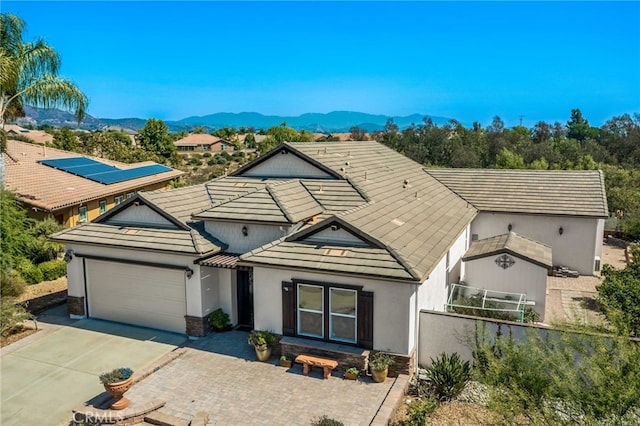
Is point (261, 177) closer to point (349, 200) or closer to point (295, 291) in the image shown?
point (349, 200)

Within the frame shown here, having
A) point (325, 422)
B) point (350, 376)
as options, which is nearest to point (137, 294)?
point (350, 376)

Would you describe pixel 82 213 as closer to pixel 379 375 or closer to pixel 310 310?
pixel 310 310

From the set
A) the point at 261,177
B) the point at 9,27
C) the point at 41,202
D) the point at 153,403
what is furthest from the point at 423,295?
the point at 41,202

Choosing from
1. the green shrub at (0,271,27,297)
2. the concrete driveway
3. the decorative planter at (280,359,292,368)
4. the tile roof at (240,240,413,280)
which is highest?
the tile roof at (240,240,413,280)

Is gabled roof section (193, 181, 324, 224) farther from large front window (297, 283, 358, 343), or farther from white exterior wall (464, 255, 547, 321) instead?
white exterior wall (464, 255, 547, 321)

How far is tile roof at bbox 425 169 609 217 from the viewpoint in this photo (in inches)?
1021

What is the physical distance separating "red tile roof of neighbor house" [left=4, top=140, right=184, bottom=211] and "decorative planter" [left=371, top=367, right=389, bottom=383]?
21703 millimetres

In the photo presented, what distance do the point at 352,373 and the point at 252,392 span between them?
2838 mm

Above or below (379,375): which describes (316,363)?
above

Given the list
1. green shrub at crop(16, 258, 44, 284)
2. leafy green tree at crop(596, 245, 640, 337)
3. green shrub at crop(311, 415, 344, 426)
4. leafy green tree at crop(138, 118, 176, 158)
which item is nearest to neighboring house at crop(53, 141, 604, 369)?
green shrub at crop(311, 415, 344, 426)

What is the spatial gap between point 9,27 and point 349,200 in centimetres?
1685

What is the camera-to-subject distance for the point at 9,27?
22.2 meters

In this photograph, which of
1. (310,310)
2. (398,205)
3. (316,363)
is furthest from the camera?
(398,205)

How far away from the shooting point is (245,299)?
18312 mm
